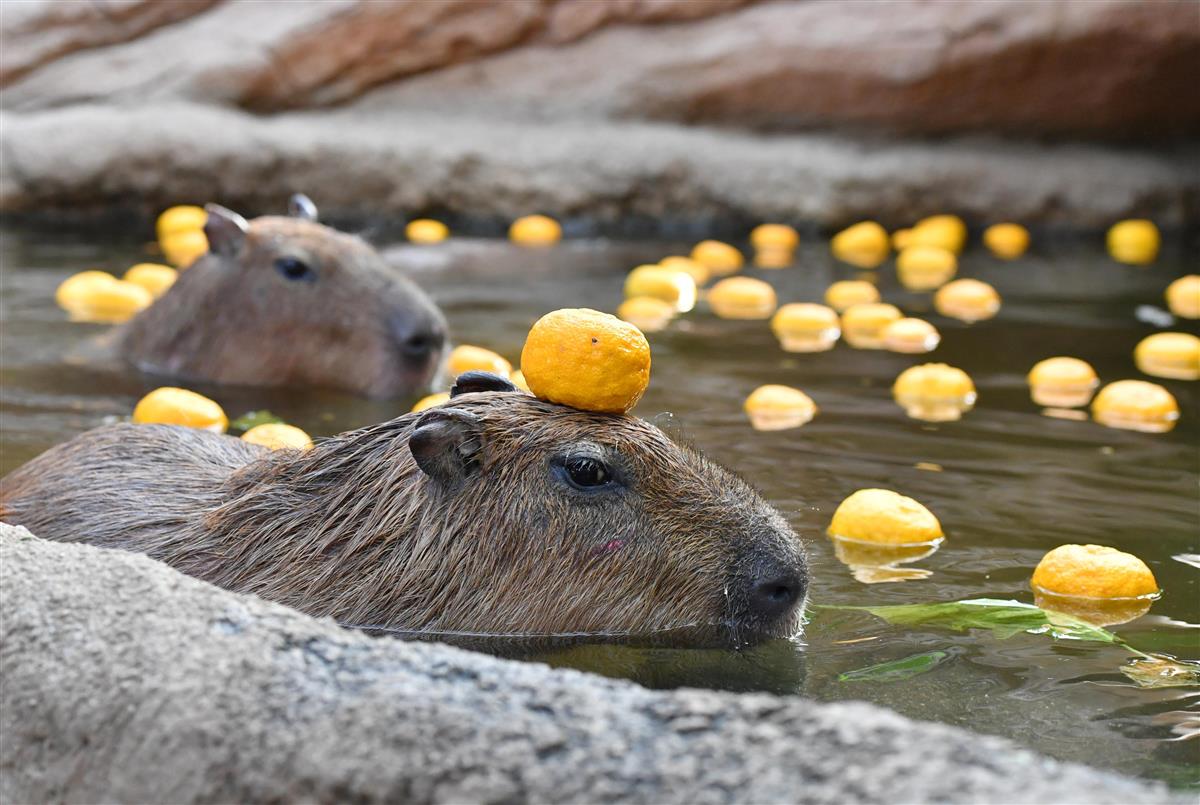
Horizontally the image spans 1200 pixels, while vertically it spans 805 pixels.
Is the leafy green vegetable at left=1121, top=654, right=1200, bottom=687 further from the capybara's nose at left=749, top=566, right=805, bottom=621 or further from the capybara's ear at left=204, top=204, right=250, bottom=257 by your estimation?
the capybara's ear at left=204, top=204, right=250, bottom=257

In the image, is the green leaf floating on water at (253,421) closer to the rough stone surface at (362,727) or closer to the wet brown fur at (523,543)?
the wet brown fur at (523,543)

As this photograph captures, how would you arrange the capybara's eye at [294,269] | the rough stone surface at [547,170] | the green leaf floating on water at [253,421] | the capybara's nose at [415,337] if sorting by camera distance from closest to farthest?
the green leaf floating on water at [253,421]
the capybara's nose at [415,337]
the capybara's eye at [294,269]
the rough stone surface at [547,170]

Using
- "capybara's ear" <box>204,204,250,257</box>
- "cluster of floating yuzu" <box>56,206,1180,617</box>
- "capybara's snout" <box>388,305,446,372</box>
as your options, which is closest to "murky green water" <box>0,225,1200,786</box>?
"cluster of floating yuzu" <box>56,206,1180,617</box>

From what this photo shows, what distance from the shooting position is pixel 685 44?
39.1ft

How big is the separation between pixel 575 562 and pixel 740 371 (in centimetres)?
401

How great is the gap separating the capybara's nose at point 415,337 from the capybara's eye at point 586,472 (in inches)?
145

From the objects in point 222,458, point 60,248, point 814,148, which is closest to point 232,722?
point 222,458

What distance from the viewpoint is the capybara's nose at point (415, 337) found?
25.4ft

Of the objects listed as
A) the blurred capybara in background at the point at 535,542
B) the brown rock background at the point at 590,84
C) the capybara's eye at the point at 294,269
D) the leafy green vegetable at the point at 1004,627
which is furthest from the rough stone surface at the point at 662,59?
the blurred capybara in background at the point at 535,542

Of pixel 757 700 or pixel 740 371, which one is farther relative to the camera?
pixel 740 371

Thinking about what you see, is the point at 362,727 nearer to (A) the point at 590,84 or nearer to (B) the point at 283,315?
(B) the point at 283,315

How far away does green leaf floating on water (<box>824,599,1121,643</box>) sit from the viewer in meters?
4.60

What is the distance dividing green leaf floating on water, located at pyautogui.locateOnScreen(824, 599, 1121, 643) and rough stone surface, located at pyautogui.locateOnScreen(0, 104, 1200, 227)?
24.8 ft

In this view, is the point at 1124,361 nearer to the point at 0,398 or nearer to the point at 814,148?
the point at 814,148
